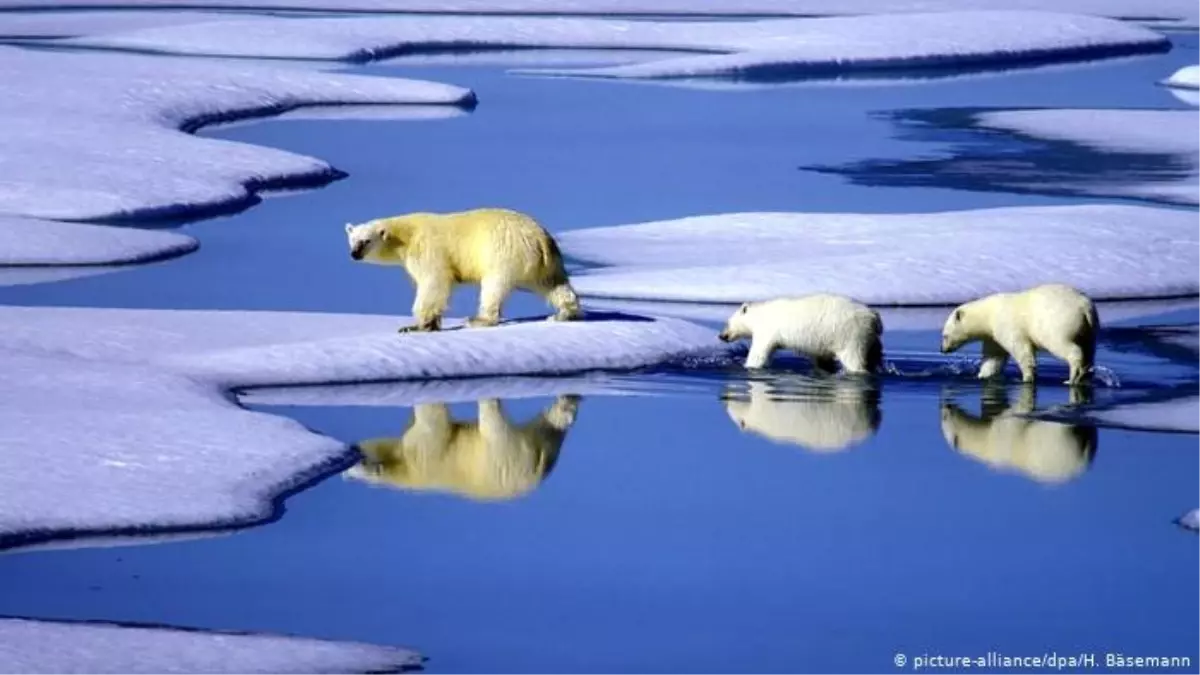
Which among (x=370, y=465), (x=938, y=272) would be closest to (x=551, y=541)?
(x=370, y=465)

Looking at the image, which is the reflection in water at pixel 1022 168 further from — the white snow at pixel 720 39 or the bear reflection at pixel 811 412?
the bear reflection at pixel 811 412

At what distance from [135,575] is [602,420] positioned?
230cm

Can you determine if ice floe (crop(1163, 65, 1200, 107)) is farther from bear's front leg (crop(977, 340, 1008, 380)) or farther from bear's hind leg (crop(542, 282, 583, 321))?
bear's hind leg (crop(542, 282, 583, 321))

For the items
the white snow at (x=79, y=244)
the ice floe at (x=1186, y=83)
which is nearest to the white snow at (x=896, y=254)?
the white snow at (x=79, y=244)

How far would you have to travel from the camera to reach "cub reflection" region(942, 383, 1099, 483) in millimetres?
7113

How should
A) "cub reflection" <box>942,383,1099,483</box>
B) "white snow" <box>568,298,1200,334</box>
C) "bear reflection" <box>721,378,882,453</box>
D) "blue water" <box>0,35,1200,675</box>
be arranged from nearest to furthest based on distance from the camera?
"blue water" <box>0,35,1200,675</box> < "cub reflection" <box>942,383,1099,483</box> < "bear reflection" <box>721,378,882,453</box> < "white snow" <box>568,298,1200,334</box>

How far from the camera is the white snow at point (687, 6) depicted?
89.8ft

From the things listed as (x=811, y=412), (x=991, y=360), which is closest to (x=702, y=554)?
(x=811, y=412)

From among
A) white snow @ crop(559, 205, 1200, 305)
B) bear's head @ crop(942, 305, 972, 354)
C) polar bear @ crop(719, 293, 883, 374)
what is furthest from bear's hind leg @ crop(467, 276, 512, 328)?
bear's head @ crop(942, 305, 972, 354)

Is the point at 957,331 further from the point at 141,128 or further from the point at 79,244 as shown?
the point at 141,128

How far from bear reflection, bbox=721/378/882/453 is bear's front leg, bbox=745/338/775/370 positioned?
17 centimetres

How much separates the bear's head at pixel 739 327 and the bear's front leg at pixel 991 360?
2.57 ft

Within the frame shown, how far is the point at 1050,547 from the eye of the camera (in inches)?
245

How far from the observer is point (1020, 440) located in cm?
741
